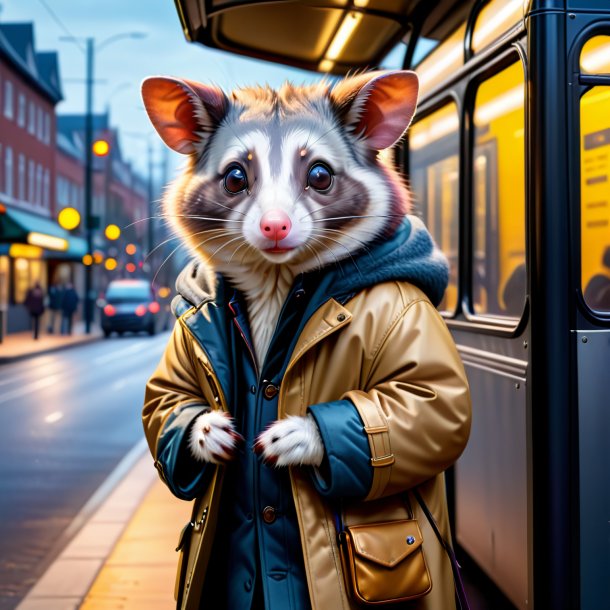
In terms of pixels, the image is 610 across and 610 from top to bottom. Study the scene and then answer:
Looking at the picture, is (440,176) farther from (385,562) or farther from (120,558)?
(385,562)

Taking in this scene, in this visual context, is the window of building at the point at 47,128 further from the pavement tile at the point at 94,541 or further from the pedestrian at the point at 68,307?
the pavement tile at the point at 94,541

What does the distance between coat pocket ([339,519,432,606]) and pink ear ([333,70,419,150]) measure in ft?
2.92

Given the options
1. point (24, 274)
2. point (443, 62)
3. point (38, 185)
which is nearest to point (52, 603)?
point (443, 62)

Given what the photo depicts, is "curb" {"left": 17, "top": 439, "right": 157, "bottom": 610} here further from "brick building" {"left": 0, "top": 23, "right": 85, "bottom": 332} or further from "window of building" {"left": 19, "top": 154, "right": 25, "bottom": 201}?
"window of building" {"left": 19, "top": 154, "right": 25, "bottom": 201}

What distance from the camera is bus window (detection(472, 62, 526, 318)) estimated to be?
388cm

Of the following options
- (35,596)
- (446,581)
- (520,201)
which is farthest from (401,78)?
(35,596)

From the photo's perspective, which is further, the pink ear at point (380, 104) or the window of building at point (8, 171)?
the window of building at point (8, 171)

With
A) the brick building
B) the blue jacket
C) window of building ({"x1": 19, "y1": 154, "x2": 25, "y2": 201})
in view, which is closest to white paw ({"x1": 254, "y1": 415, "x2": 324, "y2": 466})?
the blue jacket

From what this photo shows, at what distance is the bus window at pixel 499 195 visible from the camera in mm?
3885

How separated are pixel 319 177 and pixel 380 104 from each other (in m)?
0.25

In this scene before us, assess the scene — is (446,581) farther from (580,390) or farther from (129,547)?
(129,547)

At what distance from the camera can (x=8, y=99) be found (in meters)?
35.5

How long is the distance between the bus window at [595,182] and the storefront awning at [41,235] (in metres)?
24.4

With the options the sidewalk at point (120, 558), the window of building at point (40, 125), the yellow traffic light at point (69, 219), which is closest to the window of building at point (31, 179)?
the window of building at point (40, 125)
